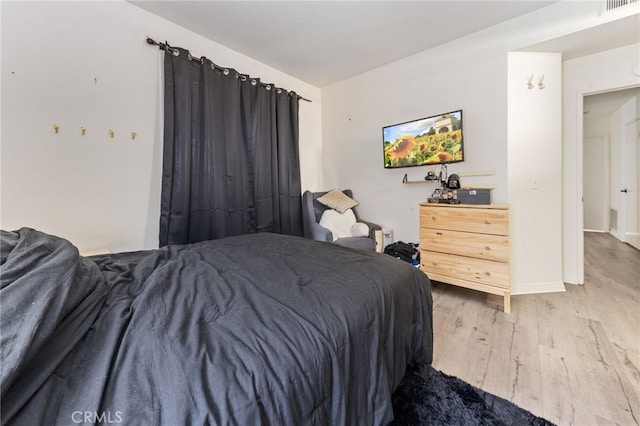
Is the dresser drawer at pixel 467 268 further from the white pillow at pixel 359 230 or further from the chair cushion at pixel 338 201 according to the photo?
the chair cushion at pixel 338 201

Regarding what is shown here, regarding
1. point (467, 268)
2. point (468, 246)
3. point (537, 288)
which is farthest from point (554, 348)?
point (537, 288)

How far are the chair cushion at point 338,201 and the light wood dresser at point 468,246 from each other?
1.12m

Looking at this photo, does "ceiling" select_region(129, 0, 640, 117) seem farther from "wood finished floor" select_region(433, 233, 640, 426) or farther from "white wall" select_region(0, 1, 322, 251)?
"wood finished floor" select_region(433, 233, 640, 426)

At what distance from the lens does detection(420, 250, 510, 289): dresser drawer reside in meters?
2.32

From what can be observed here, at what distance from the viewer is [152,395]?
591mm

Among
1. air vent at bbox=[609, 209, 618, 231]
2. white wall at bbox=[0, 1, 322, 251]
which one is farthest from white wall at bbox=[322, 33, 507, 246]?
air vent at bbox=[609, 209, 618, 231]

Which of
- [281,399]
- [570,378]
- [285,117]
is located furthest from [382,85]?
[281,399]

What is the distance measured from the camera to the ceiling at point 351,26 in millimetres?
2309

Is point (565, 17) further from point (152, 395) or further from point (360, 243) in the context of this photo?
point (152, 395)

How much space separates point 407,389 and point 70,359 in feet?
4.82

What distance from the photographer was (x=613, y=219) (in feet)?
16.8

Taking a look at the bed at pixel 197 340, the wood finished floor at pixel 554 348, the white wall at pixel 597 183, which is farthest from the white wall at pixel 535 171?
the white wall at pixel 597 183

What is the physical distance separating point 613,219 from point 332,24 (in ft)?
20.8

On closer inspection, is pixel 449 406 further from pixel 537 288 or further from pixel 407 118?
pixel 407 118
